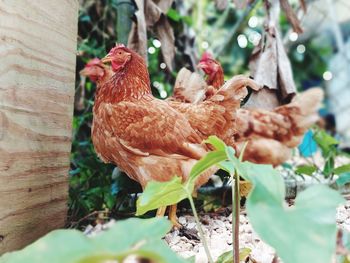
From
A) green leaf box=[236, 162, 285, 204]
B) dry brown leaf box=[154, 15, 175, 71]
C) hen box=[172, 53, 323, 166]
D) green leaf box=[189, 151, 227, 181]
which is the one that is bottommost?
green leaf box=[236, 162, 285, 204]

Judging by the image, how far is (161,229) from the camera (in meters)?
0.49

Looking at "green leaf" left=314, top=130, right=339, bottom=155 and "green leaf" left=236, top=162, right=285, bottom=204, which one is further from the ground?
"green leaf" left=314, top=130, right=339, bottom=155

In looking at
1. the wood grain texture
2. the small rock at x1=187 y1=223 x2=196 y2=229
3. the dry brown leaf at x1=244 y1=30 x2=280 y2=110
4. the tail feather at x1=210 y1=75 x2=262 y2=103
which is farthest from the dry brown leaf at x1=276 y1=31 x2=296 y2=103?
the wood grain texture

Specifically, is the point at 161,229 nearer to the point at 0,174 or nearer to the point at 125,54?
the point at 0,174

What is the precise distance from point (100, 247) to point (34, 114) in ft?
1.74

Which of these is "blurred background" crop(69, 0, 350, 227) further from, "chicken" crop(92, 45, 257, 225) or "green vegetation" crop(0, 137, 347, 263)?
"green vegetation" crop(0, 137, 347, 263)

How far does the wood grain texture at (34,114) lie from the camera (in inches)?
30.4

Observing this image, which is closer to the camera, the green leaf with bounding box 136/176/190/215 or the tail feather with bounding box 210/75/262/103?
the green leaf with bounding box 136/176/190/215

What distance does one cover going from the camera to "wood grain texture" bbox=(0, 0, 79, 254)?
77cm

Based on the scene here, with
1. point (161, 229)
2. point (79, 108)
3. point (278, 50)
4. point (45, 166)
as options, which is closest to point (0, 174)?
point (45, 166)

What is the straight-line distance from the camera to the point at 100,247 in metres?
0.40

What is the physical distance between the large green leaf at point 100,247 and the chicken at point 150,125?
0.43m

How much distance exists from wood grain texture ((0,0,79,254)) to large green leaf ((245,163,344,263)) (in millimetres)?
518

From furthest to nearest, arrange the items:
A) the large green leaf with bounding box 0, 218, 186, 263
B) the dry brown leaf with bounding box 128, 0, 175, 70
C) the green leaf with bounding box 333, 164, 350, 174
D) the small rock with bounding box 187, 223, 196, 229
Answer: the dry brown leaf with bounding box 128, 0, 175, 70 < the small rock with bounding box 187, 223, 196, 229 < the green leaf with bounding box 333, 164, 350, 174 < the large green leaf with bounding box 0, 218, 186, 263
